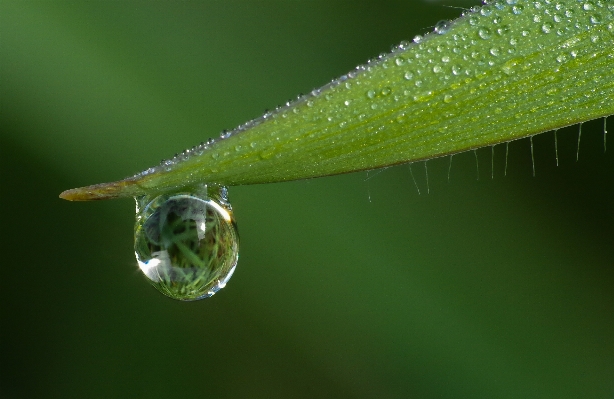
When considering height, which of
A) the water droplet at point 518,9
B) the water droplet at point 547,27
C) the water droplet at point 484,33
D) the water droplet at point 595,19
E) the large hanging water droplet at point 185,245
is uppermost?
the water droplet at point 518,9

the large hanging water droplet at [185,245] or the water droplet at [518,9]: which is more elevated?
the water droplet at [518,9]

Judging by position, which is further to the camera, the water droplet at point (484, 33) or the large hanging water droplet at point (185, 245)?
the large hanging water droplet at point (185, 245)

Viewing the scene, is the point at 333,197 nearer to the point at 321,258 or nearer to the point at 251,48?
the point at 321,258

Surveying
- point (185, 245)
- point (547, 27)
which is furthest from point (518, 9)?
point (185, 245)

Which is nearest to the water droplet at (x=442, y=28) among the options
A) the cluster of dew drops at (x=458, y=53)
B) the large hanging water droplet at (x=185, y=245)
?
the cluster of dew drops at (x=458, y=53)

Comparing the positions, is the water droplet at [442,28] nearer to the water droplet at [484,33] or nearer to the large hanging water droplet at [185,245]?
the water droplet at [484,33]

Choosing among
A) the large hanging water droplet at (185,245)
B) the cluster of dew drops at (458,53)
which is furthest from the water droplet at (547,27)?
the large hanging water droplet at (185,245)

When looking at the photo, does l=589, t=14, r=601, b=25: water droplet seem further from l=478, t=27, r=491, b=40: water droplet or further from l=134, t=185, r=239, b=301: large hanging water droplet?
l=134, t=185, r=239, b=301: large hanging water droplet
